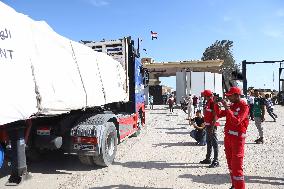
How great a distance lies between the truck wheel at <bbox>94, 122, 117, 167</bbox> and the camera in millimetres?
7469

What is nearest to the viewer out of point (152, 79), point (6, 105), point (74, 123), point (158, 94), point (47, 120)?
point (6, 105)

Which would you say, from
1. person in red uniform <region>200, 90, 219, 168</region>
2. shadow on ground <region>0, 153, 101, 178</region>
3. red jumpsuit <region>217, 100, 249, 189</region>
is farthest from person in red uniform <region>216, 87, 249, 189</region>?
shadow on ground <region>0, 153, 101, 178</region>

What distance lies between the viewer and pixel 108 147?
26.3ft

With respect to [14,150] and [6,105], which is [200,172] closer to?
[14,150]

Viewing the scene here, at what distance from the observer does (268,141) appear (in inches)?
450

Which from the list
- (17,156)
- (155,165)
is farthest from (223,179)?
(17,156)

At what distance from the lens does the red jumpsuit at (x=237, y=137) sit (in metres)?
5.20

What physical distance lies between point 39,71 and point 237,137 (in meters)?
3.38

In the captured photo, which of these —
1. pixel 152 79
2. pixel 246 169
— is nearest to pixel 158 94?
pixel 152 79

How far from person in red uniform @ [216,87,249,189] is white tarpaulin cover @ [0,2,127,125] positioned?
9.38 feet

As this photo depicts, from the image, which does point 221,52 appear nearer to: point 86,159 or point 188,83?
point 188,83

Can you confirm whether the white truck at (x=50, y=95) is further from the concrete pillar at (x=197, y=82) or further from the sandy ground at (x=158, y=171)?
the concrete pillar at (x=197, y=82)

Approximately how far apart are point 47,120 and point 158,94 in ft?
116

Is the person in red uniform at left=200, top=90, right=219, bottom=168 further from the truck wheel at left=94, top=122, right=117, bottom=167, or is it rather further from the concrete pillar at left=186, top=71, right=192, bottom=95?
the concrete pillar at left=186, top=71, right=192, bottom=95
